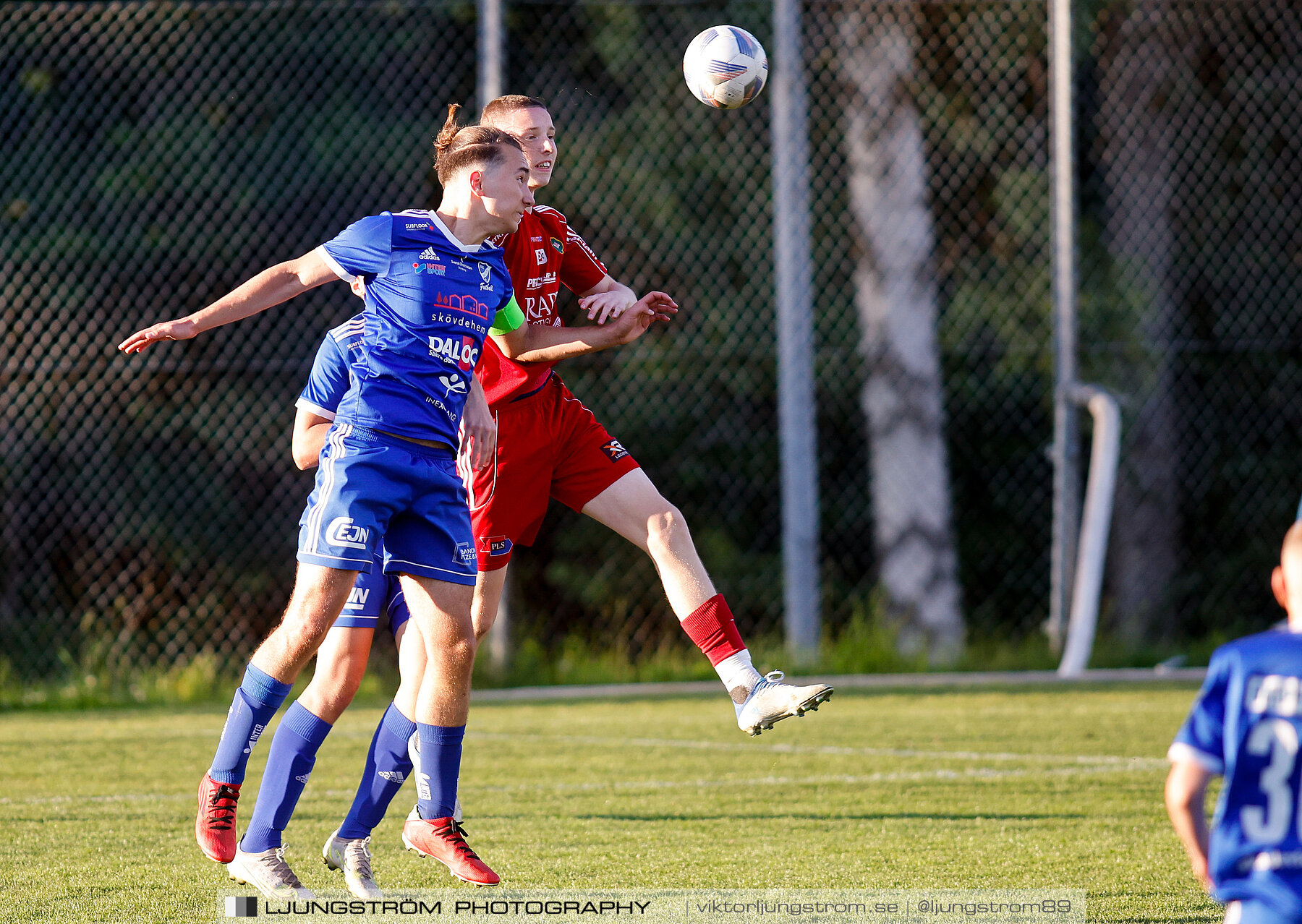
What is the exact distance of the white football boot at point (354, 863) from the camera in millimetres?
3623

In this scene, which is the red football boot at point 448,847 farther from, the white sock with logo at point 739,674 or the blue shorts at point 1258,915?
the blue shorts at point 1258,915

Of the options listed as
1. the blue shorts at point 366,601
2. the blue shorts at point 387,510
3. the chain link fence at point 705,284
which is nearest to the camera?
the blue shorts at point 387,510

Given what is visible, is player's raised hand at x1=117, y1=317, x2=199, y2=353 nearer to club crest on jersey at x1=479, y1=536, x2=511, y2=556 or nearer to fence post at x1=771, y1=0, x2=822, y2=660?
club crest on jersey at x1=479, y1=536, x2=511, y2=556

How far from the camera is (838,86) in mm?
11547

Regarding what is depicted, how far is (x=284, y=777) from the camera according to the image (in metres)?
3.62

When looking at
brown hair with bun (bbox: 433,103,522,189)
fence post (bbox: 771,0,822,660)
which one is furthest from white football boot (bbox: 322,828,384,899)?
fence post (bbox: 771,0,822,660)

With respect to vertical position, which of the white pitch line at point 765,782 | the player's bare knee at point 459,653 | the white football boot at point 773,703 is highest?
the player's bare knee at point 459,653

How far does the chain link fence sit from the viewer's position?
10.4m

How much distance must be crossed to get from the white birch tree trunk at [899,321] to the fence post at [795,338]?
5.82 ft

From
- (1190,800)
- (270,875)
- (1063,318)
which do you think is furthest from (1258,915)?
(1063,318)

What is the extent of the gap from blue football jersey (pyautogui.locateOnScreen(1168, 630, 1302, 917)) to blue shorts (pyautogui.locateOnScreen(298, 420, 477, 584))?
1947 mm

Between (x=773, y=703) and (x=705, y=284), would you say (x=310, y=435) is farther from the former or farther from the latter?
(x=705, y=284)

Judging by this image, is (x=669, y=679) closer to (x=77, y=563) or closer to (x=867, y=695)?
(x=867, y=695)

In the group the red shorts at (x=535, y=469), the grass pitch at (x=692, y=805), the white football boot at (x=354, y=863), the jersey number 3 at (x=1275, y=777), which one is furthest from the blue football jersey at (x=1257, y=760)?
the red shorts at (x=535, y=469)
